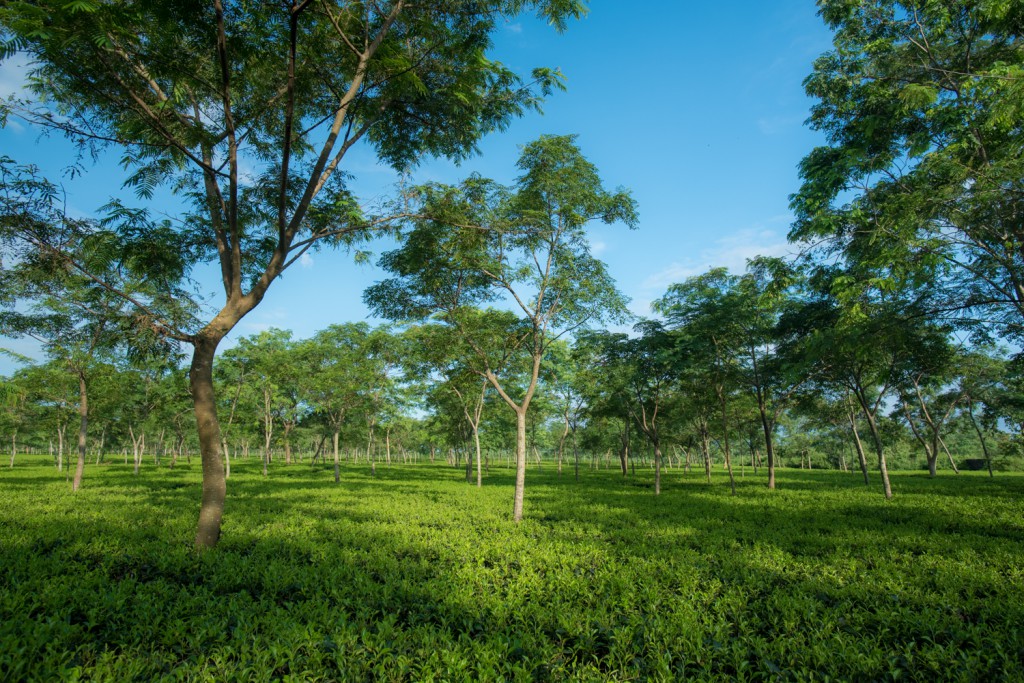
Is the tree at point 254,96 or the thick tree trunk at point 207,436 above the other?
the tree at point 254,96

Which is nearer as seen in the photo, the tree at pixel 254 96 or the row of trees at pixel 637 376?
the tree at pixel 254 96

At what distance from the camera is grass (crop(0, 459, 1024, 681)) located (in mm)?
4422

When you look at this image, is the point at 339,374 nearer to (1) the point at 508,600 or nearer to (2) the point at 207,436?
(2) the point at 207,436

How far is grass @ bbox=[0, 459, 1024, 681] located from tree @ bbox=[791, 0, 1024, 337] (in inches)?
246

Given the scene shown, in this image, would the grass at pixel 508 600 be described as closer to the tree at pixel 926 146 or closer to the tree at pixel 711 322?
the tree at pixel 926 146

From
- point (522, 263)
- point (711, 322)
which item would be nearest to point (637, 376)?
point (711, 322)

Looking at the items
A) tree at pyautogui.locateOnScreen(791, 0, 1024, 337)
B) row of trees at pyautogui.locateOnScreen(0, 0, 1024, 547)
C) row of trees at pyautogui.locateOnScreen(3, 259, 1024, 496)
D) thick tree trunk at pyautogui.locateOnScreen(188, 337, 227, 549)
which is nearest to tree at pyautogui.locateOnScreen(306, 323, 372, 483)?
row of trees at pyautogui.locateOnScreen(3, 259, 1024, 496)

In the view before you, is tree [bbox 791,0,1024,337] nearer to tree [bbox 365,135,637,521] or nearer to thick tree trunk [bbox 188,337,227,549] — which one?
tree [bbox 365,135,637,521]

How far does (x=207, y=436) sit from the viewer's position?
755 centimetres

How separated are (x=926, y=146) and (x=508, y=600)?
1743 centimetres

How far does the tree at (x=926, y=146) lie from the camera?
8.88 m

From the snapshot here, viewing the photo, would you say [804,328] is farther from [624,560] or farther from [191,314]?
[191,314]

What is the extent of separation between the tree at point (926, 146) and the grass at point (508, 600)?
20.5 ft

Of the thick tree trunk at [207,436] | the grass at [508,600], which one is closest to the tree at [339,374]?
the grass at [508,600]
